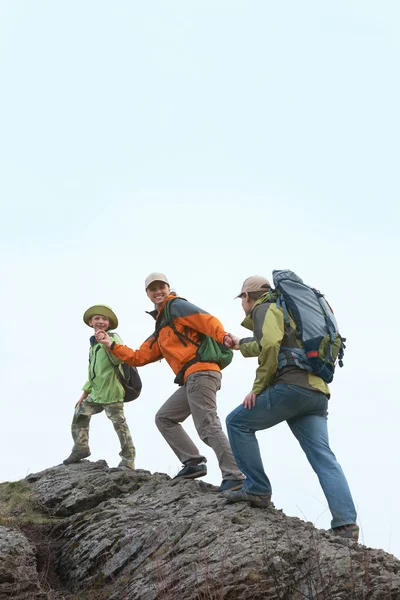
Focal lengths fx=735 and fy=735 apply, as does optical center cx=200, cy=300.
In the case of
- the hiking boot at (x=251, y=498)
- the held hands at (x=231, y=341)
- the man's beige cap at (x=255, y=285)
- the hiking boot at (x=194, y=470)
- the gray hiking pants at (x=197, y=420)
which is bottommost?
the hiking boot at (x=251, y=498)

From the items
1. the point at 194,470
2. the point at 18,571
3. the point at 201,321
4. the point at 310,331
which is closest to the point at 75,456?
the point at 194,470

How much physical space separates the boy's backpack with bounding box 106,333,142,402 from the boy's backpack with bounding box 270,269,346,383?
3.78 metres

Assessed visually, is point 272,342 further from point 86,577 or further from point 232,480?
point 86,577

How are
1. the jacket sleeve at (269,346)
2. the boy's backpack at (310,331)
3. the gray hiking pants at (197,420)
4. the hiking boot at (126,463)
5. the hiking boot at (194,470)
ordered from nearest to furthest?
the jacket sleeve at (269,346)
the boy's backpack at (310,331)
the gray hiking pants at (197,420)
the hiking boot at (194,470)
the hiking boot at (126,463)

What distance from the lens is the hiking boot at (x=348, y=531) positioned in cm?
736

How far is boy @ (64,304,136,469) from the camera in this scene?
1061 centimetres

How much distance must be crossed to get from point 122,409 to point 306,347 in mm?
4245

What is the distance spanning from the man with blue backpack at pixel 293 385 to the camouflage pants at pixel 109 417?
3.33 metres

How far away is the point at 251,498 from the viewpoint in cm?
790

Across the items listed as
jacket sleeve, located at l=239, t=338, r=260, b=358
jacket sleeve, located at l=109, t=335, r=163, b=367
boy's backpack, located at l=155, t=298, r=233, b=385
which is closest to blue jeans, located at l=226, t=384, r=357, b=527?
jacket sleeve, located at l=239, t=338, r=260, b=358

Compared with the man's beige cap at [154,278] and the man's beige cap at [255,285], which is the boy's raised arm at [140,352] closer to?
the man's beige cap at [154,278]

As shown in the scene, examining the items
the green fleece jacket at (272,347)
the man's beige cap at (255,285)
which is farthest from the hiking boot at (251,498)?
the man's beige cap at (255,285)

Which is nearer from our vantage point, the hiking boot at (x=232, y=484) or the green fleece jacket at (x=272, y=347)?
the green fleece jacket at (x=272, y=347)

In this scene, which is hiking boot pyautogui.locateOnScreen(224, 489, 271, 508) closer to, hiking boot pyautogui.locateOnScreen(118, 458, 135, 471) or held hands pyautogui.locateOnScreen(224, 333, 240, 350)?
held hands pyautogui.locateOnScreen(224, 333, 240, 350)
